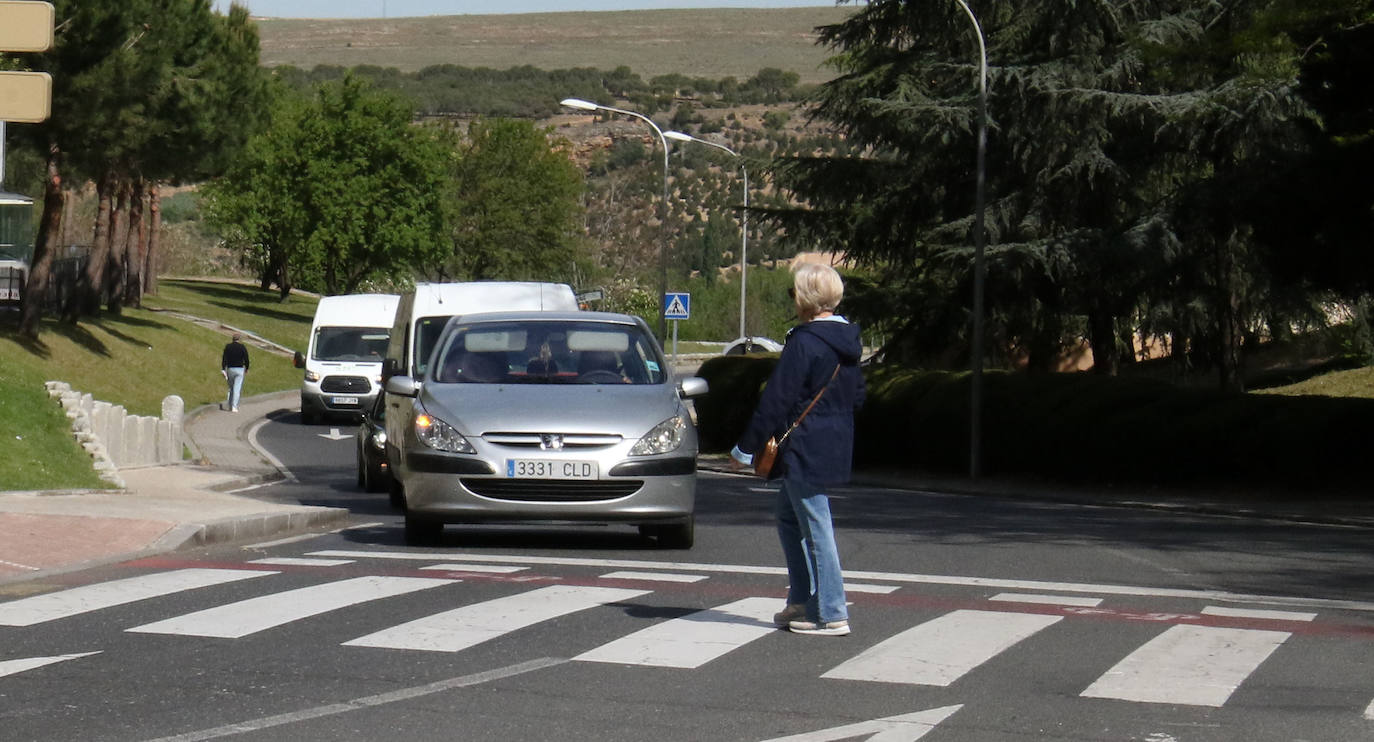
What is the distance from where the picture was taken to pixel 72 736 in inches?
255

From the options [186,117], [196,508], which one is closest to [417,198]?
[186,117]

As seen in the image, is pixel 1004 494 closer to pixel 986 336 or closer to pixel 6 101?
pixel 986 336

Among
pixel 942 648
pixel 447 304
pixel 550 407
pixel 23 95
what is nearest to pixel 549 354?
pixel 550 407

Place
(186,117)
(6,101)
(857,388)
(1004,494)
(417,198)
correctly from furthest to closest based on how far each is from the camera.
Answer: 1. (417,198)
2. (186,117)
3. (1004,494)
4. (6,101)
5. (857,388)

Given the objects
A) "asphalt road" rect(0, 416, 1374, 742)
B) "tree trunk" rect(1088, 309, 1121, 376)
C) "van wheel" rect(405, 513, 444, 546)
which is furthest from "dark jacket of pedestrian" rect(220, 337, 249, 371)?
"van wheel" rect(405, 513, 444, 546)

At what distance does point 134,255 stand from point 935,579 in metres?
55.1

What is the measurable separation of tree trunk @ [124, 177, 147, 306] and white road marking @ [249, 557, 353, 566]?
169ft

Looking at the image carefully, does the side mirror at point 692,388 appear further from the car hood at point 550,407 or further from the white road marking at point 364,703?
the white road marking at point 364,703

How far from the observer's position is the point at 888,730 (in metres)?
6.75

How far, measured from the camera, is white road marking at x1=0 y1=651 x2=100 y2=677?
7770mm

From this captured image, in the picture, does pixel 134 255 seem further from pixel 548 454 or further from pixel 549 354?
pixel 548 454

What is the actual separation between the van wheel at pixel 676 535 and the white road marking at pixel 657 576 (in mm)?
1636

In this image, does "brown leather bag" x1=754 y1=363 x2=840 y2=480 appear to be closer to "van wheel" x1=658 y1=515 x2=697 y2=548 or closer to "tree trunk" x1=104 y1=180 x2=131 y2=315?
"van wheel" x1=658 y1=515 x2=697 y2=548

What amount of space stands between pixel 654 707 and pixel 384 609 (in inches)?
115
